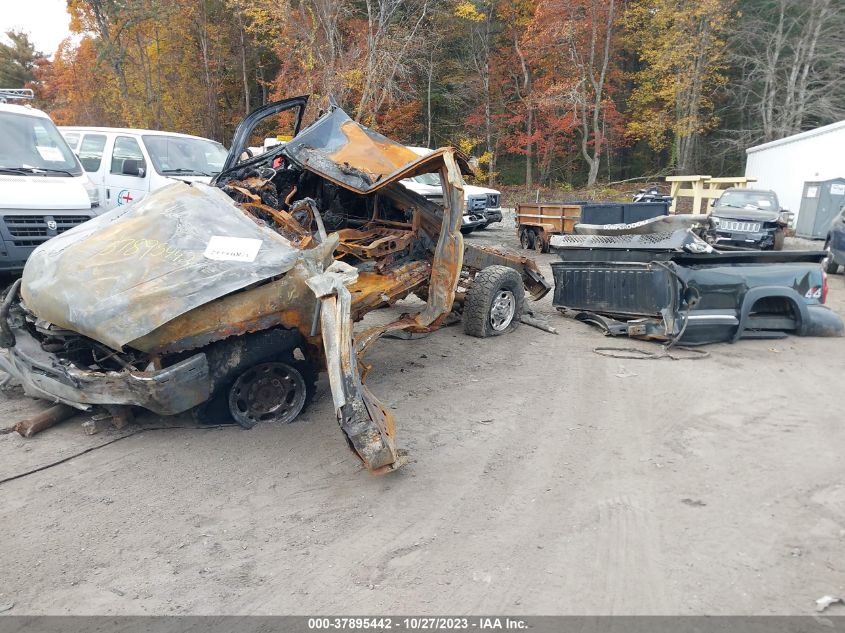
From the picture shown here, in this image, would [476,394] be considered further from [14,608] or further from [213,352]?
[14,608]

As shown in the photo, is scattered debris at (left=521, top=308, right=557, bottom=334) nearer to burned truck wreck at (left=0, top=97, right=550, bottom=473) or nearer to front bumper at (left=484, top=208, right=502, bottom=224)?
burned truck wreck at (left=0, top=97, right=550, bottom=473)

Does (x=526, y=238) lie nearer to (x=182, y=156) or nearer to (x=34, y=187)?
(x=182, y=156)

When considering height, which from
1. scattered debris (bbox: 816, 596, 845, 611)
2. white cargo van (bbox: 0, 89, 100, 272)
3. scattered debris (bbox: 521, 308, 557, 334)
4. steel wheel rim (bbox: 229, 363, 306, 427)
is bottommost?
scattered debris (bbox: 816, 596, 845, 611)

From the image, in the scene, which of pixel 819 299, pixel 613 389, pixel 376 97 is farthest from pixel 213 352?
pixel 376 97

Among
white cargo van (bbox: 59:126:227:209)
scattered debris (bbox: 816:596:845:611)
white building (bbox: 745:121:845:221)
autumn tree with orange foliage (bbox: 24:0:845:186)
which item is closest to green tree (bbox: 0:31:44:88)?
autumn tree with orange foliage (bbox: 24:0:845:186)

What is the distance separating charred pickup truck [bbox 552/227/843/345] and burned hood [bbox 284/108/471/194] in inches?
99.9

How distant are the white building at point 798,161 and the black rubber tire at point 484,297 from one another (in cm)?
1722

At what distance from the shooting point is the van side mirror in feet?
28.8

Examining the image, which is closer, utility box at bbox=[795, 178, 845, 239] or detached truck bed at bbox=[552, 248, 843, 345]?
detached truck bed at bbox=[552, 248, 843, 345]

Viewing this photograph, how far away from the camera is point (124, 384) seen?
3.70 m

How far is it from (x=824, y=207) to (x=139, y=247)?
64.7ft

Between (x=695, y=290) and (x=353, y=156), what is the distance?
12.9ft

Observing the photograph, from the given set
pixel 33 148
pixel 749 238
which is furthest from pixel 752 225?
pixel 33 148
